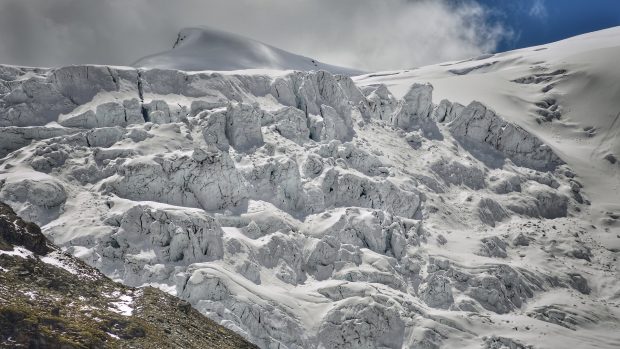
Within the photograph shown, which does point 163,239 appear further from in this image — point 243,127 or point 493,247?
point 493,247

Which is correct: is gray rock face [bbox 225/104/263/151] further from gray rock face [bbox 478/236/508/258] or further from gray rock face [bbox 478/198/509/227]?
gray rock face [bbox 478/198/509/227]

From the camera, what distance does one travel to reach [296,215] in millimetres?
161000

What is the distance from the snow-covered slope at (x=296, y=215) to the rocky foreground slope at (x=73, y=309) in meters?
60.1

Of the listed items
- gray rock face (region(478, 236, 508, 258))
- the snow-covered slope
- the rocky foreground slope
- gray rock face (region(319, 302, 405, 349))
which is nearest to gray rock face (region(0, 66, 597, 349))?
gray rock face (region(319, 302, 405, 349))

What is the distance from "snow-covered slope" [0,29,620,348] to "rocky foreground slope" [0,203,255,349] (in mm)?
60122

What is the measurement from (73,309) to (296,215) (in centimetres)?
10593

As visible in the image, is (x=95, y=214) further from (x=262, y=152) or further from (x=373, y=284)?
(x=373, y=284)

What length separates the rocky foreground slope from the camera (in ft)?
167

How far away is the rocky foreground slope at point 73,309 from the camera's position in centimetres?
5084

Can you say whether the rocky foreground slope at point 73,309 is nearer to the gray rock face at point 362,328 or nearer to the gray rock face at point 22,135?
the gray rock face at point 362,328

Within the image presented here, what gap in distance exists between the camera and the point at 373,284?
14638 centimetres

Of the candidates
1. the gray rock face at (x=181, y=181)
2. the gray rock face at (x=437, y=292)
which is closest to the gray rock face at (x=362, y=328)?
the gray rock face at (x=437, y=292)

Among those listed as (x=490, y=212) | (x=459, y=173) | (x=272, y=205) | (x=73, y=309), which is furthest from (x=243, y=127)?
(x=73, y=309)

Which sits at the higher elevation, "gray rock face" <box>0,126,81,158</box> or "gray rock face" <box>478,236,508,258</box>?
"gray rock face" <box>0,126,81,158</box>
